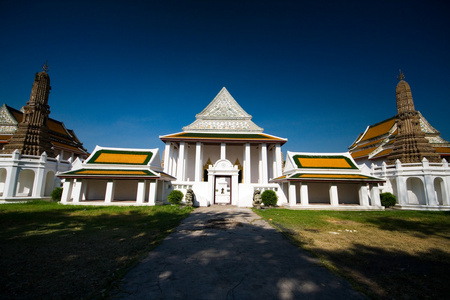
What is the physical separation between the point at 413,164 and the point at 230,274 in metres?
17.9

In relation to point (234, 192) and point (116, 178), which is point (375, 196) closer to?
point (234, 192)

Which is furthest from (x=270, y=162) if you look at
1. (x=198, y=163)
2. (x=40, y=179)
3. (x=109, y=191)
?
(x=40, y=179)

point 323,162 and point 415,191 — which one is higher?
point 323,162

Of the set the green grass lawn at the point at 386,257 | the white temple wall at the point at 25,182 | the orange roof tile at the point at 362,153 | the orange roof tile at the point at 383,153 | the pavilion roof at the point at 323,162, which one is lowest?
the green grass lawn at the point at 386,257

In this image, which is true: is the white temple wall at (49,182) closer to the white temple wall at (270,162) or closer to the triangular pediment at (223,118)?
the triangular pediment at (223,118)

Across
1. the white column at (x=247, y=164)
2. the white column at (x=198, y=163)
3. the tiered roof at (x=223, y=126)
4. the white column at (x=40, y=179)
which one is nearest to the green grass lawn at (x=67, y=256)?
the white column at (x=40, y=179)

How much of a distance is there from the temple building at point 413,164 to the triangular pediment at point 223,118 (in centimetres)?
1198

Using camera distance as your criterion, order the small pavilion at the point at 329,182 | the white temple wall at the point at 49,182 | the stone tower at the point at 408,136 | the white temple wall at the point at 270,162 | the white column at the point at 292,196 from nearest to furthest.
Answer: the small pavilion at the point at 329,182
the white column at the point at 292,196
the stone tower at the point at 408,136
the white temple wall at the point at 49,182
the white temple wall at the point at 270,162

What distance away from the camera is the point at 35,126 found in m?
18.3

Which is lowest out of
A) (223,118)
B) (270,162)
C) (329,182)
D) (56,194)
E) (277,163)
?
(56,194)

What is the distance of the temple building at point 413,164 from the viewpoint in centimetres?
1467

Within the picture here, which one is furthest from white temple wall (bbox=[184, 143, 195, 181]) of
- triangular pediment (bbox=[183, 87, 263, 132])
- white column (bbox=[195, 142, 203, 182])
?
white column (bbox=[195, 142, 203, 182])

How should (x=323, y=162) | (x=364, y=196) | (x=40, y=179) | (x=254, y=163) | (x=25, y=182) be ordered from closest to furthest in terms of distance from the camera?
(x=364, y=196)
(x=323, y=162)
(x=40, y=179)
(x=25, y=182)
(x=254, y=163)

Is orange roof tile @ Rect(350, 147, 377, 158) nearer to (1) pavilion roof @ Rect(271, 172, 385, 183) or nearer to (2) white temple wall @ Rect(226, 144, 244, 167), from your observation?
(1) pavilion roof @ Rect(271, 172, 385, 183)
